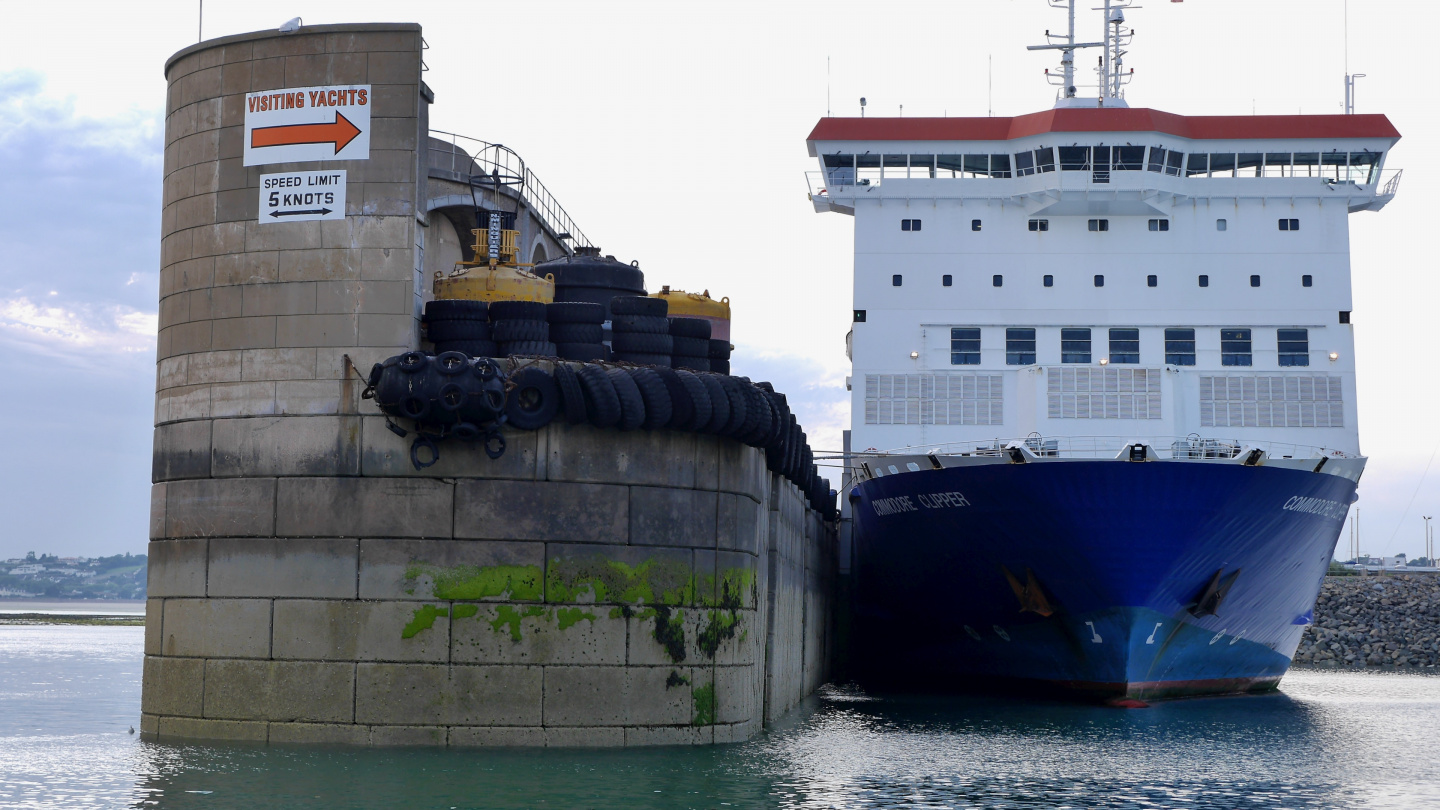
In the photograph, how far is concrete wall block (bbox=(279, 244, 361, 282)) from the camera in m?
13.4

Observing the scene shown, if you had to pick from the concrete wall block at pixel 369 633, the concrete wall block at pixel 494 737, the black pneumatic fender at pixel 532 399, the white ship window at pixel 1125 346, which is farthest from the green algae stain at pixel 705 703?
the white ship window at pixel 1125 346

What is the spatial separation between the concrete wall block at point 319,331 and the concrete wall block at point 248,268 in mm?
559

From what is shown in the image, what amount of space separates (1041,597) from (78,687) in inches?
750

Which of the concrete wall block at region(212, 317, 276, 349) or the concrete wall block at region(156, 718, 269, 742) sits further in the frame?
the concrete wall block at region(212, 317, 276, 349)

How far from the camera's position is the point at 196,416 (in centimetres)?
1370

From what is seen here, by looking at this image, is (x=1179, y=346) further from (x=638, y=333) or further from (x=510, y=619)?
(x=510, y=619)

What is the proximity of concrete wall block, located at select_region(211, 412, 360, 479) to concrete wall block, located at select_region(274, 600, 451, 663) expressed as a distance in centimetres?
131

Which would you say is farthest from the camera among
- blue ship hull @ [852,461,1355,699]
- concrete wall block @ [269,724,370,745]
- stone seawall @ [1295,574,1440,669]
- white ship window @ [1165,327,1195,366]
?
stone seawall @ [1295,574,1440,669]

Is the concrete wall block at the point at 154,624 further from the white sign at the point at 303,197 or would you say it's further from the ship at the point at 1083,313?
the ship at the point at 1083,313

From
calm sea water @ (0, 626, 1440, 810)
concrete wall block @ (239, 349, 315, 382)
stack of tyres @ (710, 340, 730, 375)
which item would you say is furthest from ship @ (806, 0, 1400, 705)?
concrete wall block @ (239, 349, 315, 382)

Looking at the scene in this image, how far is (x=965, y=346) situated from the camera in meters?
27.7

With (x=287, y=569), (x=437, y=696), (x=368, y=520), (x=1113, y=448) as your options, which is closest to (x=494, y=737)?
(x=437, y=696)

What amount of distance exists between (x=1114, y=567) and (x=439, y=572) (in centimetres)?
1106

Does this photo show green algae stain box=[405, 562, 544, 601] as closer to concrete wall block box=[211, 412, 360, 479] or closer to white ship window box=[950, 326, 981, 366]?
concrete wall block box=[211, 412, 360, 479]
